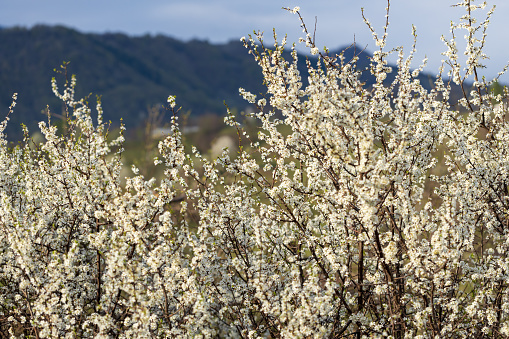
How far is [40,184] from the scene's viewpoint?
25.0ft

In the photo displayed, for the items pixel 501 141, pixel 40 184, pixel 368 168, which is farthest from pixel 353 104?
pixel 40 184

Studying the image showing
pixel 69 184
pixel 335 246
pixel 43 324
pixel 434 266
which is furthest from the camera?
pixel 69 184

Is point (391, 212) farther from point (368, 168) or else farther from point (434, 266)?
point (368, 168)

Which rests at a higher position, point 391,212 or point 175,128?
point 175,128

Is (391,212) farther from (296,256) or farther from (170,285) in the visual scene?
(170,285)

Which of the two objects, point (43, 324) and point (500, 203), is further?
point (500, 203)

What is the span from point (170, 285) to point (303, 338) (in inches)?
70.8

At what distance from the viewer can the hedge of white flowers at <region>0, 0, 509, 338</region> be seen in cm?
540

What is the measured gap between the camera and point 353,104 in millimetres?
5434

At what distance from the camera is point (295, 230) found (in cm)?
706

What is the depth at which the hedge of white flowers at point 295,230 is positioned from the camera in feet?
17.7

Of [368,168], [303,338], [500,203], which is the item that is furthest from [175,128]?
[500,203]

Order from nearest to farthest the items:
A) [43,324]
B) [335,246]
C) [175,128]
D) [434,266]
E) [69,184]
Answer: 1. [43,324]
2. [434,266]
3. [175,128]
4. [335,246]
5. [69,184]

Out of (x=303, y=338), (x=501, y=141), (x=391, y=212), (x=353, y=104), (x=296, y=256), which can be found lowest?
(x=303, y=338)
